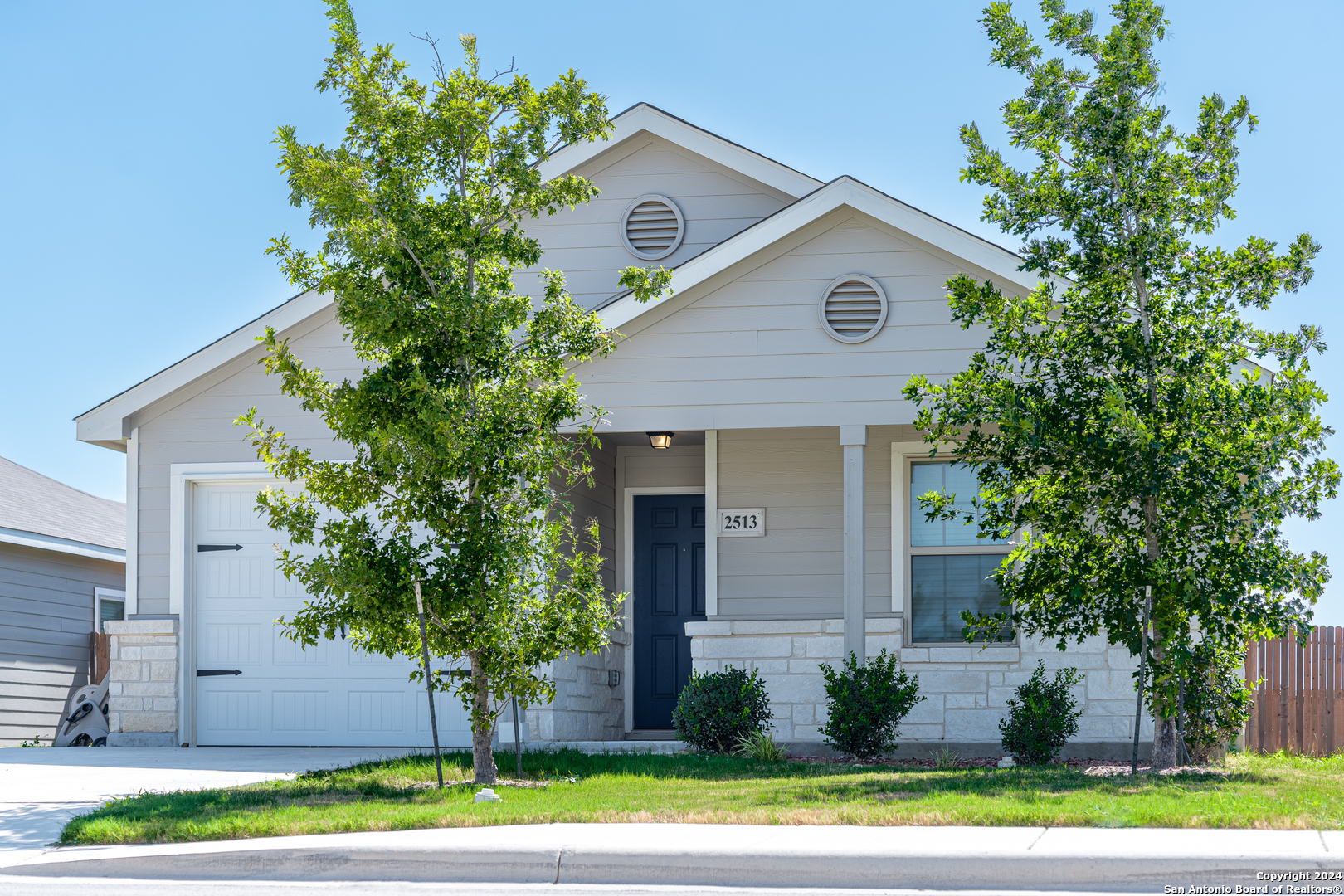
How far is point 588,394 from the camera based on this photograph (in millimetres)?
11305

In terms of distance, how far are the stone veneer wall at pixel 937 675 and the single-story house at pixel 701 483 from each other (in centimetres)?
2

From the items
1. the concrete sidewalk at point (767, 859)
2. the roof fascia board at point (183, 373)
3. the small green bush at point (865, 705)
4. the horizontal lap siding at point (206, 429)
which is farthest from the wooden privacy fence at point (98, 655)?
the concrete sidewalk at point (767, 859)

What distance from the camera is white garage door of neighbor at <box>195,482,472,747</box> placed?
40.3 ft

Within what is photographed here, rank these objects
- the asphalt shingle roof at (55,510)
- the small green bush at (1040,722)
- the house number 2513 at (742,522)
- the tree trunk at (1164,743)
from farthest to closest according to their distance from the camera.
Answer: the asphalt shingle roof at (55,510), the house number 2513 at (742,522), the small green bush at (1040,722), the tree trunk at (1164,743)

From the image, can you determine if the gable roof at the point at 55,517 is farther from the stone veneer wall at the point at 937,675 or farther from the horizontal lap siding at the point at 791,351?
the stone veneer wall at the point at 937,675

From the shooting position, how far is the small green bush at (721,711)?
10.7m

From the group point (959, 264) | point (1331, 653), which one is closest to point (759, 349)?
point (959, 264)

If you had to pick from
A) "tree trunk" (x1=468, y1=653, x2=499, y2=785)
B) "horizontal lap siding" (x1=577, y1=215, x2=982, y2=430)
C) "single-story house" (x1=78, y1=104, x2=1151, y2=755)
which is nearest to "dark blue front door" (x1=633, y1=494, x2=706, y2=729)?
"single-story house" (x1=78, y1=104, x2=1151, y2=755)

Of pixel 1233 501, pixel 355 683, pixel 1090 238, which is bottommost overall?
pixel 355 683

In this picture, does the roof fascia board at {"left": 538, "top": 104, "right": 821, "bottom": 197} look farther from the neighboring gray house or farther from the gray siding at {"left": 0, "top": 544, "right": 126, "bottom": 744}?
the gray siding at {"left": 0, "top": 544, "right": 126, "bottom": 744}

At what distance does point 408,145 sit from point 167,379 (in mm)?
5383

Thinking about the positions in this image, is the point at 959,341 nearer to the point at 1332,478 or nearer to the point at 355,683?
the point at 1332,478

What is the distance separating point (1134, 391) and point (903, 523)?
3126 millimetres

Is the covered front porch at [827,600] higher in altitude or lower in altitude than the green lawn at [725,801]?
higher
